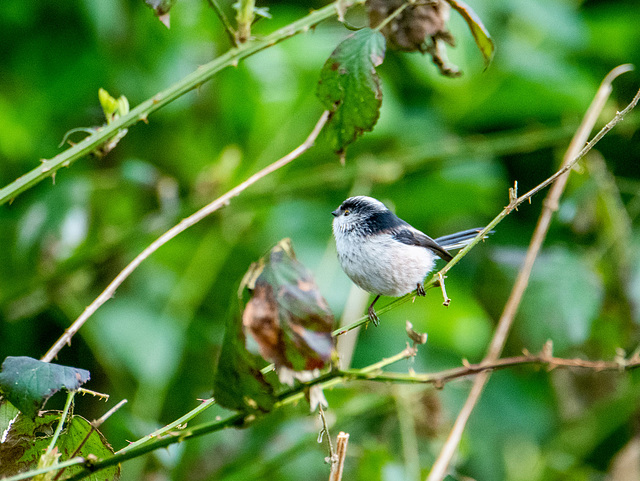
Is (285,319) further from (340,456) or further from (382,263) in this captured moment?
(382,263)

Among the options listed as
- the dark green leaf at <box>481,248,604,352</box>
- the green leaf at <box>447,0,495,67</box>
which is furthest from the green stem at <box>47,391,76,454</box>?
the dark green leaf at <box>481,248,604,352</box>

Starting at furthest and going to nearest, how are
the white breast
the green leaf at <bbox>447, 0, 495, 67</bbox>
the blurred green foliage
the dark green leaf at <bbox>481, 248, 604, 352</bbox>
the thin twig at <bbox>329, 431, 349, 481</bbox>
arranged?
the blurred green foliage < the dark green leaf at <bbox>481, 248, 604, 352</bbox> < the white breast < the green leaf at <bbox>447, 0, 495, 67</bbox> < the thin twig at <bbox>329, 431, 349, 481</bbox>

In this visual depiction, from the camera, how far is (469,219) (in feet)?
11.2

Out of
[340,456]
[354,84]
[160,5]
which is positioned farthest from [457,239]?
[160,5]

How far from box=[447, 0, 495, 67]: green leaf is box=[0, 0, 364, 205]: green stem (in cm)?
27

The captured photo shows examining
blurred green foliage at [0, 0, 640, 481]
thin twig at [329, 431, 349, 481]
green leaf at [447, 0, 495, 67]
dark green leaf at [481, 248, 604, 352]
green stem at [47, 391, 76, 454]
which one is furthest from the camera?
blurred green foliage at [0, 0, 640, 481]

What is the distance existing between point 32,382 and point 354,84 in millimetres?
769

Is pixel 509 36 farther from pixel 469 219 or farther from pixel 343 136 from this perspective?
pixel 343 136

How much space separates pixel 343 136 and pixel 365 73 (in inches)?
5.6

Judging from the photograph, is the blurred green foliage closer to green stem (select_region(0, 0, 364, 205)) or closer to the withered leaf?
green stem (select_region(0, 0, 364, 205))

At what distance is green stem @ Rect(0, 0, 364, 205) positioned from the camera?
1123 millimetres

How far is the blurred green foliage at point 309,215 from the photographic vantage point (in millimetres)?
2439

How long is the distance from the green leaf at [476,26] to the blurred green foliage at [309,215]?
1152 millimetres

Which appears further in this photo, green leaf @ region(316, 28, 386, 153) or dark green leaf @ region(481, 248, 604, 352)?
dark green leaf @ region(481, 248, 604, 352)
